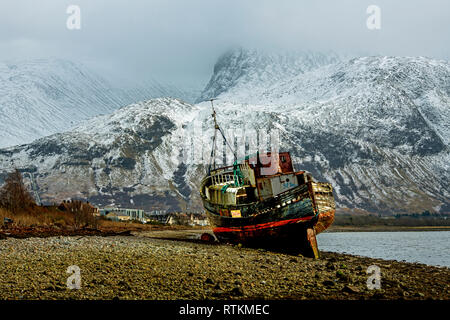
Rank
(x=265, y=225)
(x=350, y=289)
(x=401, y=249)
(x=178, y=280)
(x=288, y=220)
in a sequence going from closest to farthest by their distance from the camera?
(x=350, y=289), (x=178, y=280), (x=288, y=220), (x=265, y=225), (x=401, y=249)

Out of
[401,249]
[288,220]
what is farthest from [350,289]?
[401,249]

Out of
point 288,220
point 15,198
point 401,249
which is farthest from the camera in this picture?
point 15,198

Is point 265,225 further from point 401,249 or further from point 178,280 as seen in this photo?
point 401,249

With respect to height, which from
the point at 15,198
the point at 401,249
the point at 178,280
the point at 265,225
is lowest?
the point at 401,249

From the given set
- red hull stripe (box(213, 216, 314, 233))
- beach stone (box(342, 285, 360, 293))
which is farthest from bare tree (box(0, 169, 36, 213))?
beach stone (box(342, 285, 360, 293))

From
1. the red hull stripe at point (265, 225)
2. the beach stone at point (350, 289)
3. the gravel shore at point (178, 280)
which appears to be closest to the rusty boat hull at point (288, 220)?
the red hull stripe at point (265, 225)

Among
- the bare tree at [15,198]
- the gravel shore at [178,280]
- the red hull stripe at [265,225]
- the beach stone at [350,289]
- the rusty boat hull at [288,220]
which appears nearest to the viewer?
the gravel shore at [178,280]

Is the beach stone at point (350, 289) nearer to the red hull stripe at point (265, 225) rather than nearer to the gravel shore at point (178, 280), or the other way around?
the gravel shore at point (178, 280)

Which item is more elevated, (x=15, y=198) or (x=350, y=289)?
(x=15, y=198)

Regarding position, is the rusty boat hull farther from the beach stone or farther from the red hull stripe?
the beach stone

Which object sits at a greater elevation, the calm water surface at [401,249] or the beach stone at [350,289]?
the beach stone at [350,289]
